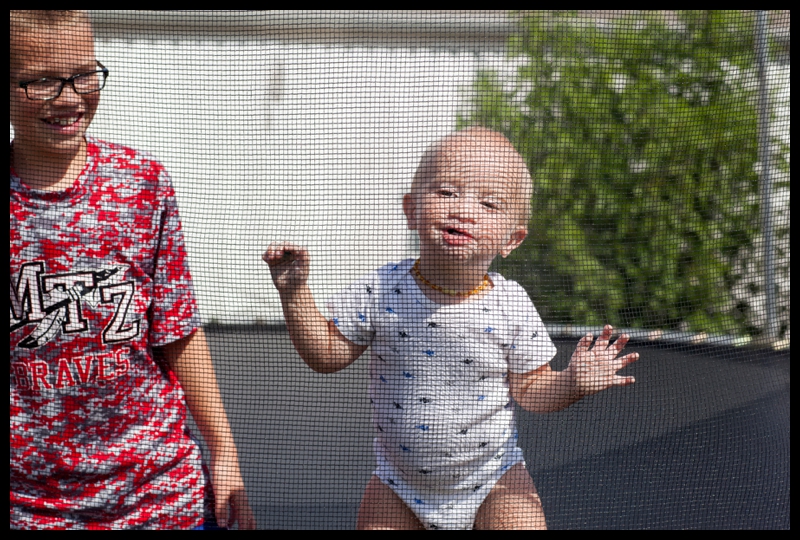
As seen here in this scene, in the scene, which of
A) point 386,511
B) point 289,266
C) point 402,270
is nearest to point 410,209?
point 402,270

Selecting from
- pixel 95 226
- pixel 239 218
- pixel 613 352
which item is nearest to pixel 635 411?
pixel 613 352

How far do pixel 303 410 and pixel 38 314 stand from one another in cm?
43

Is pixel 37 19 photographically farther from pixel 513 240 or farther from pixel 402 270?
pixel 513 240

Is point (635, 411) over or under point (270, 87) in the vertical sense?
under

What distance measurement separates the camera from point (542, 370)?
101cm

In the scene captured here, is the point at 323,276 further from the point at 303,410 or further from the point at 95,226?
the point at 95,226

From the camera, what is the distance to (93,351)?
98 centimetres

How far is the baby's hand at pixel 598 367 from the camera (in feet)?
3.16

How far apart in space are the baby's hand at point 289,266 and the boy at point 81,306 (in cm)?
17

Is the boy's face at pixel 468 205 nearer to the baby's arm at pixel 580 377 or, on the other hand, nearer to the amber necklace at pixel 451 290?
the amber necklace at pixel 451 290

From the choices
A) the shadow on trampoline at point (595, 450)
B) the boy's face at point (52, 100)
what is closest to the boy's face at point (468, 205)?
the shadow on trampoline at point (595, 450)

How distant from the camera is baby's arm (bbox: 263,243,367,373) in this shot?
95 centimetres

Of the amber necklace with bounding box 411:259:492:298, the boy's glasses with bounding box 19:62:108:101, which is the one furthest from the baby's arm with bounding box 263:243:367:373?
the boy's glasses with bounding box 19:62:108:101

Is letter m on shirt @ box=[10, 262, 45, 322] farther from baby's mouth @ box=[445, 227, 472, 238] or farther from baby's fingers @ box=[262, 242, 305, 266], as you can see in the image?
baby's mouth @ box=[445, 227, 472, 238]
